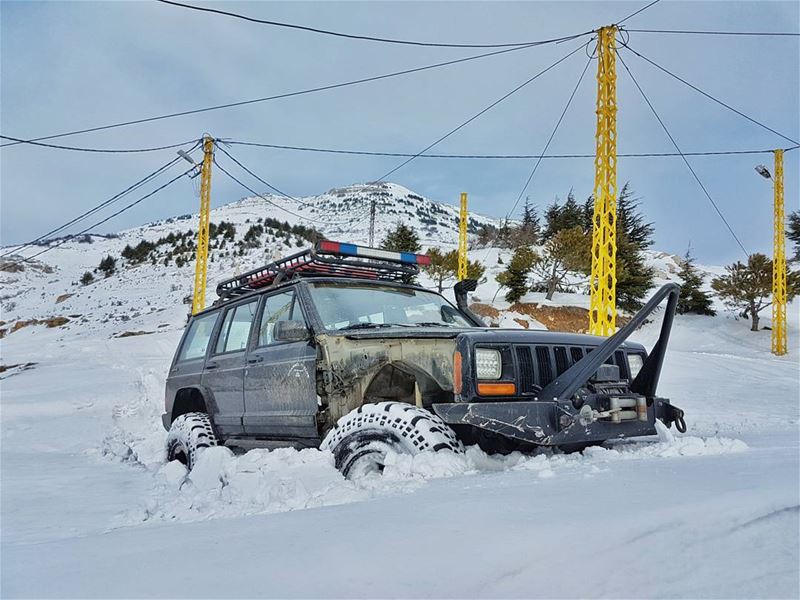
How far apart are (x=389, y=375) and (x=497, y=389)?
0.82 m

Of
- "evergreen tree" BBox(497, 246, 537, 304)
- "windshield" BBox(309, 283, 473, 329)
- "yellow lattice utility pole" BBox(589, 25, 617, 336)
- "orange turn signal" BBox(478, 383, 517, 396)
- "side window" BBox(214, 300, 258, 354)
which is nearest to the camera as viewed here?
"orange turn signal" BBox(478, 383, 517, 396)

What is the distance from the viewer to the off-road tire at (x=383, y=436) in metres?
3.26

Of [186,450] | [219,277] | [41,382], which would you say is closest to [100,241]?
[219,277]

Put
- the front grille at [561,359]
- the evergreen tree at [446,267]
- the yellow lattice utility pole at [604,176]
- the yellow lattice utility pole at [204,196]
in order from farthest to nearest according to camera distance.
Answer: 1. the evergreen tree at [446,267]
2. the yellow lattice utility pole at [204,196]
3. the yellow lattice utility pole at [604,176]
4. the front grille at [561,359]

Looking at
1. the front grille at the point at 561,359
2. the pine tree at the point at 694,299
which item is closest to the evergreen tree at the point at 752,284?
the pine tree at the point at 694,299

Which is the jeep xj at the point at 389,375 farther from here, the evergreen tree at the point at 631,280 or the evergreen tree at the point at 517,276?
the evergreen tree at the point at 631,280

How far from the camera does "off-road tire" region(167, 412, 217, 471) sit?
193 inches

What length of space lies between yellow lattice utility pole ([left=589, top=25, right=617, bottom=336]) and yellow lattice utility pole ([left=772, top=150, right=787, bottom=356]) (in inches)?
509

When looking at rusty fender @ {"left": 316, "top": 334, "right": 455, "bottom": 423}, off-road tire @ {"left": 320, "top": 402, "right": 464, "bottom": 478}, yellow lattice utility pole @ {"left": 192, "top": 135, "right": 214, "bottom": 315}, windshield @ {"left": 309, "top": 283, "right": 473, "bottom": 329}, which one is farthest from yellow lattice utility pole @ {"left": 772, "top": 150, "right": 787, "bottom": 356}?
off-road tire @ {"left": 320, "top": 402, "right": 464, "bottom": 478}

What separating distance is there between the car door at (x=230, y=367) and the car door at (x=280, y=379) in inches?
6.3

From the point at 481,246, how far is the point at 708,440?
2121 inches

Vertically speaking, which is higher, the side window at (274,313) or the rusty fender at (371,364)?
the side window at (274,313)

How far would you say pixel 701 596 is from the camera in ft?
4.87

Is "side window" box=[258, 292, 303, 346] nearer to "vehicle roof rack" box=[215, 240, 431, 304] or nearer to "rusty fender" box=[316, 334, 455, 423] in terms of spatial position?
"vehicle roof rack" box=[215, 240, 431, 304]
